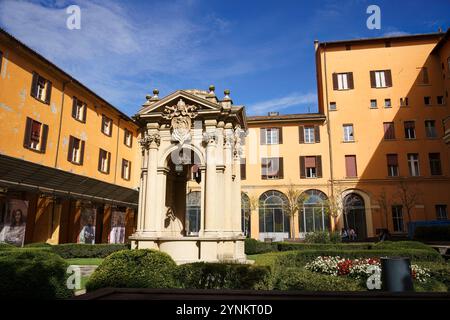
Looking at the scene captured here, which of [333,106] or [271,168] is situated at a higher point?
[333,106]

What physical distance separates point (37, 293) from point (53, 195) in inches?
638

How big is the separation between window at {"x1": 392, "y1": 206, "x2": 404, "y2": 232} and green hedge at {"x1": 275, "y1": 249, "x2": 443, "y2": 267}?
19.1 metres

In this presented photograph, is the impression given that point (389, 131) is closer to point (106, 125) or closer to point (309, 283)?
point (106, 125)

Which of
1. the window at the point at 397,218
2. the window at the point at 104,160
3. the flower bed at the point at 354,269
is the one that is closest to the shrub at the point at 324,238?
the flower bed at the point at 354,269

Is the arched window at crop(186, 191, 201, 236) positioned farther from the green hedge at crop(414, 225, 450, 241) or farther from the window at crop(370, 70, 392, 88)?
the window at crop(370, 70, 392, 88)

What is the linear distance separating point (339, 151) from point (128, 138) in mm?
22171

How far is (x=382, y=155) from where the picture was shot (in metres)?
33.9

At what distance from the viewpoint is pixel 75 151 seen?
26094mm

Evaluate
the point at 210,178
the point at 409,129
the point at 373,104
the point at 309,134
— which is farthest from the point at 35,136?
the point at 409,129

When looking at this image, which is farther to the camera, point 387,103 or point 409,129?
point 387,103

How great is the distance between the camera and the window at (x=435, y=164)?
1293 inches

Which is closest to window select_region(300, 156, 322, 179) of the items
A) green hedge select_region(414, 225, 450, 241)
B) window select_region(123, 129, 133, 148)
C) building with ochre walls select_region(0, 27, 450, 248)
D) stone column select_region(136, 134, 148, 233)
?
building with ochre walls select_region(0, 27, 450, 248)

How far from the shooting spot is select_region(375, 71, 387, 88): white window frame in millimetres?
35562
